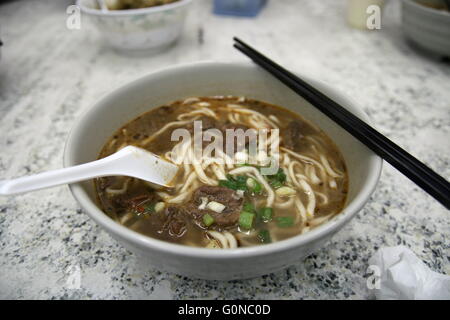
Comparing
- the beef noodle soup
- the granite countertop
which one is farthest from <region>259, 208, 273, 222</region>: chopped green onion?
the granite countertop

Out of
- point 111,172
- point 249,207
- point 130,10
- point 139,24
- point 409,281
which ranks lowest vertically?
point 409,281

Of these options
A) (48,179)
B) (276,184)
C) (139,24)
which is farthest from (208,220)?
(139,24)

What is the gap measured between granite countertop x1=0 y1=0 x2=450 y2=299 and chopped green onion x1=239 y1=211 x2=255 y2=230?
0.71 ft

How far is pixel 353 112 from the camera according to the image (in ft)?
4.98

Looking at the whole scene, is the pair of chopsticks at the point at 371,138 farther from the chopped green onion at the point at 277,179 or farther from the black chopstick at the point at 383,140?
the chopped green onion at the point at 277,179

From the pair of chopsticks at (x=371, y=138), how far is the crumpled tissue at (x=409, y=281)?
32 centimetres

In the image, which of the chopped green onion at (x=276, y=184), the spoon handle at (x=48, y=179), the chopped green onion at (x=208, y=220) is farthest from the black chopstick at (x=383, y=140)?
the spoon handle at (x=48, y=179)

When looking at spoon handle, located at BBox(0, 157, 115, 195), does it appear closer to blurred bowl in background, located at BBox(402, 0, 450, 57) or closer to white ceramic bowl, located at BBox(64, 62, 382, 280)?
white ceramic bowl, located at BBox(64, 62, 382, 280)

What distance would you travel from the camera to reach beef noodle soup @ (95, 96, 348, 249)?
140cm

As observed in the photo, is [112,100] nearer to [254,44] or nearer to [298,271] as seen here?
[298,271]

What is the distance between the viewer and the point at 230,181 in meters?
1.62

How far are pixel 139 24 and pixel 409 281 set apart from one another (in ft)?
8.28

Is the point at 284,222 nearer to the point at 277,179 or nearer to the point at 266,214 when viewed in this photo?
the point at 266,214
